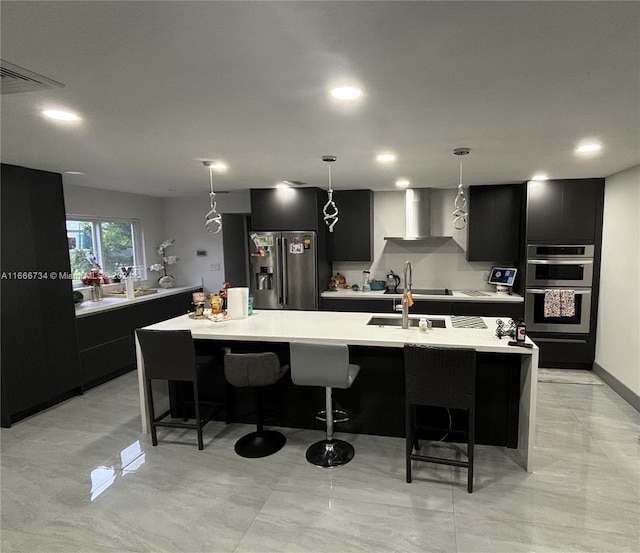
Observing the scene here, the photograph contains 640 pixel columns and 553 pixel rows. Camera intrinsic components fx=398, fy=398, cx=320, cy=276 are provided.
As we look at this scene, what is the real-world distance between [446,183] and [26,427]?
16.5 feet

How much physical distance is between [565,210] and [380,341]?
3307mm

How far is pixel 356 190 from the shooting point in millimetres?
5500

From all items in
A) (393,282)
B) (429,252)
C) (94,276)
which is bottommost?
(393,282)

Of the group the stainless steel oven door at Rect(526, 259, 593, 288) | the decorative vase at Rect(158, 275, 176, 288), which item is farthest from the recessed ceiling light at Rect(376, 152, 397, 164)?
the decorative vase at Rect(158, 275, 176, 288)

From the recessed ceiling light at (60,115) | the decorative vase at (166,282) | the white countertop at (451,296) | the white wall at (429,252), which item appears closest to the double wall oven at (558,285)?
the white countertop at (451,296)

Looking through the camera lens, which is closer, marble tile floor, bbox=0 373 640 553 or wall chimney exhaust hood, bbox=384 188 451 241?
marble tile floor, bbox=0 373 640 553

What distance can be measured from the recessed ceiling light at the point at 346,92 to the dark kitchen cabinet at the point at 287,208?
330 cm

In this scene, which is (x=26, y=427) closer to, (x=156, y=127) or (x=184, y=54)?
(x=156, y=127)

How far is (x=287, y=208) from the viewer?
17.2 feet

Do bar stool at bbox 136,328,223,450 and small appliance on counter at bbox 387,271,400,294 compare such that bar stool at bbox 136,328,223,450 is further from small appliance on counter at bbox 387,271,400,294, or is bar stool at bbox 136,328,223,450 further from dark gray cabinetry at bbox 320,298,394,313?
small appliance on counter at bbox 387,271,400,294

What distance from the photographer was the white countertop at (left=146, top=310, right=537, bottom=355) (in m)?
2.72

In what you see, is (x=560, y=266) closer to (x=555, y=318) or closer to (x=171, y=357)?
(x=555, y=318)

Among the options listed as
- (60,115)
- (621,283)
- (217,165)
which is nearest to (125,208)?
(217,165)

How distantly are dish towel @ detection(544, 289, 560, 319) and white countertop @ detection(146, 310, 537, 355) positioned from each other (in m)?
1.77
